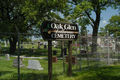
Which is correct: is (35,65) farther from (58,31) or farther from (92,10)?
(92,10)

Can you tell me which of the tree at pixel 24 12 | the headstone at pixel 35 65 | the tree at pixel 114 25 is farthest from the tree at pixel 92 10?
the tree at pixel 114 25

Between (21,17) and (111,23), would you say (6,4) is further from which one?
(111,23)

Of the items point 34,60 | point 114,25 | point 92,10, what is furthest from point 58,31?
point 114,25

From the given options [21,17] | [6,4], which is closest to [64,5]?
[21,17]

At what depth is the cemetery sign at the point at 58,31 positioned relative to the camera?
786cm

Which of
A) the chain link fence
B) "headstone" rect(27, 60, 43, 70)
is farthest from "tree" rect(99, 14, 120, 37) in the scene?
"headstone" rect(27, 60, 43, 70)

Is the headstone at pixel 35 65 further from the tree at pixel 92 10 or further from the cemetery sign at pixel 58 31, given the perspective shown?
the tree at pixel 92 10

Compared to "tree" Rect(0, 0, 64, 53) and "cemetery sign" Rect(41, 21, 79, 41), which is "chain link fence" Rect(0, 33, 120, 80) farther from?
"tree" Rect(0, 0, 64, 53)

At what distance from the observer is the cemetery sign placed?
25.8 feet

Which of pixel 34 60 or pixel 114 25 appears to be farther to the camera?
pixel 114 25

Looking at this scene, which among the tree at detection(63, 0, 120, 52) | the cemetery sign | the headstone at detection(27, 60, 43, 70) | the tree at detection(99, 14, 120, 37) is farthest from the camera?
the tree at detection(99, 14, 120, 37)

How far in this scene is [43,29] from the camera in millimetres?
7793

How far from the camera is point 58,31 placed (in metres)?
8.40

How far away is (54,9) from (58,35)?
23.0 meters
